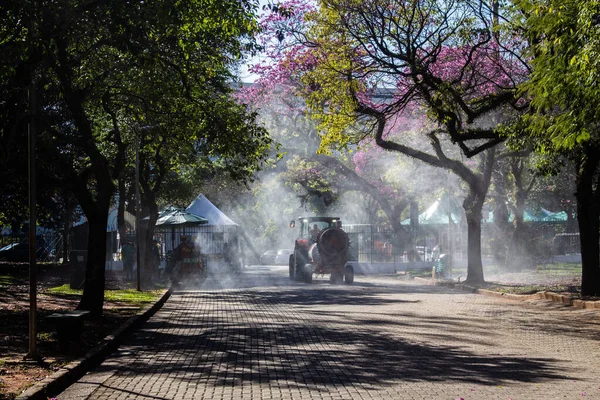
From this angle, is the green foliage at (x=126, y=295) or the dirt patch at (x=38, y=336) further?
the green foliage at (x=126, y=295)

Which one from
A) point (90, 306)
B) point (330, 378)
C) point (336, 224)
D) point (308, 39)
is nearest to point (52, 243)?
point (336, 224)

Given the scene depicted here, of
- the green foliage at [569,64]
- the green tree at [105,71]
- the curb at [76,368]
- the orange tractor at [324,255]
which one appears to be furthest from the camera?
the orange tractor at [324,255]

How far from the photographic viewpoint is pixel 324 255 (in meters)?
29.0

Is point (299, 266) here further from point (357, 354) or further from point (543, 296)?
point (357, 354)

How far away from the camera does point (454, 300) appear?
21.0 meters

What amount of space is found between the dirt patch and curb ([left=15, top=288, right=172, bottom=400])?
0.12 m

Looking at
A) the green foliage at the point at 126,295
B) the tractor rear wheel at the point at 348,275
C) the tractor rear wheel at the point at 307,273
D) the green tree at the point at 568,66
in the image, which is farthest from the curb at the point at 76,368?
the tractor rear wheel at the point at 348,275

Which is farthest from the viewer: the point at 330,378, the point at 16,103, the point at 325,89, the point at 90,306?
the point at 325,89

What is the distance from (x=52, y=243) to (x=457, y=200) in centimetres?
2693

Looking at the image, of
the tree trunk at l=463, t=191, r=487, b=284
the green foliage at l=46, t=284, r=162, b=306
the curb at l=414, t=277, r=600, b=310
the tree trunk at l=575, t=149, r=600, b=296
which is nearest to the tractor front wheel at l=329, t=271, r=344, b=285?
the curb at l=414, t=277, r=600, b=310

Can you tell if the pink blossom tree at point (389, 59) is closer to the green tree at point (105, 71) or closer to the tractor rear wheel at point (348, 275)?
the green tree at point (105, 71)

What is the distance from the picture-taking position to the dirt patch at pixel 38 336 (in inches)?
332

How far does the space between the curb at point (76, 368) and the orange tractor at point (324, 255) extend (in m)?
14.7

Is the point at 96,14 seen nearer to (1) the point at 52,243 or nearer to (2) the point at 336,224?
(2) the point at 336,224
